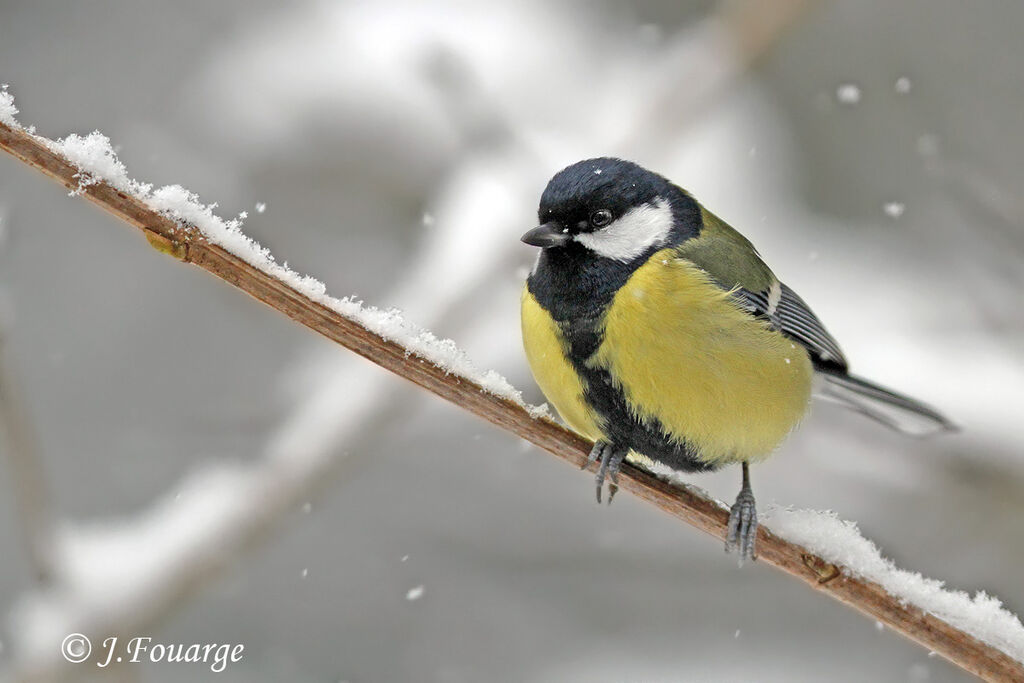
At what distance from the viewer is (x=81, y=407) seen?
473cm

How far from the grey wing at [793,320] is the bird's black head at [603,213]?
0.30m

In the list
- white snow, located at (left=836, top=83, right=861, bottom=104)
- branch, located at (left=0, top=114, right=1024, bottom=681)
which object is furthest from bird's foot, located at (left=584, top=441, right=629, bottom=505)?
white snow, located at (left=836, top=83, right=861, bottom=104)

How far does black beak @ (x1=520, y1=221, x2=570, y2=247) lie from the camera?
8.27ft

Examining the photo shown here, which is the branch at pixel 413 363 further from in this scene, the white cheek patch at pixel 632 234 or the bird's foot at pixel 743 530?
the white cheek patch at pixel 632 234

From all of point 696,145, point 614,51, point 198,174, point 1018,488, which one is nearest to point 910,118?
point 696,145

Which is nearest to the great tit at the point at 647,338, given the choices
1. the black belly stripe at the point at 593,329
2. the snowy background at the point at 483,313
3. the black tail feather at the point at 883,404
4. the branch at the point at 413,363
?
the black belly stripe at the point at 593,329

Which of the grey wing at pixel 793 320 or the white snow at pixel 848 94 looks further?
the white snow at pixel 848 94

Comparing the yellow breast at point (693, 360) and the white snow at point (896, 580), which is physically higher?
the yellow breast at point (693, 360)

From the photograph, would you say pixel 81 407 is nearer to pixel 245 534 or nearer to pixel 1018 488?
pixel 245 534

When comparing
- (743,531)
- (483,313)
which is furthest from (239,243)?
(483,313)

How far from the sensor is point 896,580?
218 cm

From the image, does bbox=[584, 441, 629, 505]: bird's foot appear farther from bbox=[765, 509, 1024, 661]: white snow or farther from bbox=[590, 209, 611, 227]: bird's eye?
bbox=[590, 209, 611, 227]: bird's eye

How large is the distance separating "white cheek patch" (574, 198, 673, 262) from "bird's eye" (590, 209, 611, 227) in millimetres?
16

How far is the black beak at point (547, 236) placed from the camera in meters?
2.52
